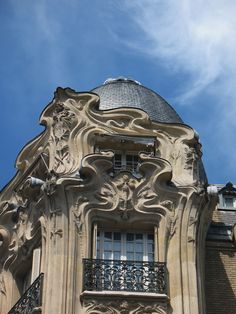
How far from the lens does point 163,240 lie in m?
22.0

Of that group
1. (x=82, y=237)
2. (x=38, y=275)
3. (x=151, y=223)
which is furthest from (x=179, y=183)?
(x=38, y=275)

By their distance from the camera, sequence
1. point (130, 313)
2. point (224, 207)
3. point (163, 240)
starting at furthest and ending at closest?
1. point (224, 207)
2. point (163, 240)
3. point (130, 313)

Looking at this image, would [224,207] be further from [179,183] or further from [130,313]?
[130,313]

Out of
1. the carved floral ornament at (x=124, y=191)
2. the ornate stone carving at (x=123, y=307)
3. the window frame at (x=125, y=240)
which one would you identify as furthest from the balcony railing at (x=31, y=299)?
the carved floral ornament at (x=124, y=191)

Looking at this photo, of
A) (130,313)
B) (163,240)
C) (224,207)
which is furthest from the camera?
(224,207)

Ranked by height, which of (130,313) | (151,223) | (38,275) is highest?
(151,223)

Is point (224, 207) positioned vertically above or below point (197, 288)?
above

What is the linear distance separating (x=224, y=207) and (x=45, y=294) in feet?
28.1

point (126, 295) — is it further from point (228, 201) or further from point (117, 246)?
point (228, 201)

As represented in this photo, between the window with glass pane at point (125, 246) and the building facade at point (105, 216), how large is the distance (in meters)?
0.03

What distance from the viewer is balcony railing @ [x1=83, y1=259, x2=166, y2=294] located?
2097 cm

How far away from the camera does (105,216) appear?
73.2 feet

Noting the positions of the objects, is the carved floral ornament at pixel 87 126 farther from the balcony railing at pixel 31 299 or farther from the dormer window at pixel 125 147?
the balcony railing at pixel 31 299

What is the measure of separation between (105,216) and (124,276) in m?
1.87
